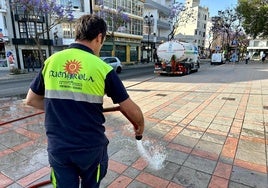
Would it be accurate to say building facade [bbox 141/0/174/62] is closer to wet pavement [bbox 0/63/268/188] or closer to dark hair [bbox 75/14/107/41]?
wet pavement [bbox 0/63/268/188]

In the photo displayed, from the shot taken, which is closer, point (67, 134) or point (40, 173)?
point (67, 134)

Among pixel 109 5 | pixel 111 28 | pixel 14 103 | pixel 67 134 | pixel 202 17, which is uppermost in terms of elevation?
pixel 202 17

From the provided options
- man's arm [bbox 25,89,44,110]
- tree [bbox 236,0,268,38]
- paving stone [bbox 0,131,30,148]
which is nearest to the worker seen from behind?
man's arm [bbox 25,89,44,110]

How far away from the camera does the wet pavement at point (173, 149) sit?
2.84 meters

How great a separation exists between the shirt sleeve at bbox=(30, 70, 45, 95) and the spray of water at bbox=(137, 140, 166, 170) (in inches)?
73.4

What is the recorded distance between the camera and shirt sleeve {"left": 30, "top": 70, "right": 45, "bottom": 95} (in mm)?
1619

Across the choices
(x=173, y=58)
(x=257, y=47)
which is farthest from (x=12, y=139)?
(x=257, y=47)

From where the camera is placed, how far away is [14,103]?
7375 millimetres

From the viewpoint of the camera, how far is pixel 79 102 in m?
1.44

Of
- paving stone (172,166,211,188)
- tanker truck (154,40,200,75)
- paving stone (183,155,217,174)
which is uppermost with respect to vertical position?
tanker truck (154,40,200,75)

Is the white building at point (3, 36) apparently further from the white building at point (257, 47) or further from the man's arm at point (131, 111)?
the white building at point (257, 47)

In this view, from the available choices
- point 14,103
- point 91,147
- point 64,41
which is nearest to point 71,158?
point 91,147

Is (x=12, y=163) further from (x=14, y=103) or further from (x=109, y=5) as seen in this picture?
(x=109, y=5)

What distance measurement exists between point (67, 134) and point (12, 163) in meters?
2.42
